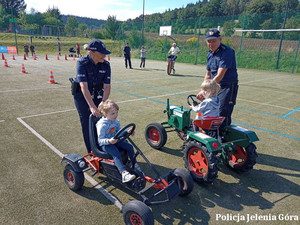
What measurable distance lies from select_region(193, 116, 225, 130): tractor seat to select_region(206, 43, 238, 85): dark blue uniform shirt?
0.89 m

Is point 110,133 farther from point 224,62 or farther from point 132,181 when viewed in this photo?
point 224,62

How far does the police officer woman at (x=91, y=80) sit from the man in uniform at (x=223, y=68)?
1895 millimetres

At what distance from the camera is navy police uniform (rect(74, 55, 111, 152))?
11.1 ft

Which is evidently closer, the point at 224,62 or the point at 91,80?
the point at 91,80

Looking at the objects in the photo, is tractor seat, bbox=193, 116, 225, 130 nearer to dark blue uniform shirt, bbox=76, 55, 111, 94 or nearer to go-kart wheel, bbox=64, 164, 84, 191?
dark blue uniform shirt, bbox=76, 55, 111, 94

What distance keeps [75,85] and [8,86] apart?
7866 millimetres

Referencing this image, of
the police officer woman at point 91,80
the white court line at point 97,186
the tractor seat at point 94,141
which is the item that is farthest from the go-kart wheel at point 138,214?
the police officer woman at point 91,80

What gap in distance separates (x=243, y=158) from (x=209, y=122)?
0.97 m

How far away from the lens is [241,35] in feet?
71.8

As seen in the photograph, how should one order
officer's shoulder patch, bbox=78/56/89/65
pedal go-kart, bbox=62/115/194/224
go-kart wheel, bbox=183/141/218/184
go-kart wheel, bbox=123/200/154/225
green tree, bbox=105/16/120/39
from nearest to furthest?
go-kart wheel, bbox=123/200/154/225 < pedal go-kart, bbox=62/115/194/224 < go-kart wheel, bbox=183/141/218/184 < officer's shoulder patch, bbox=78/56/89/65 < green tree, bbox=105/16/120/39

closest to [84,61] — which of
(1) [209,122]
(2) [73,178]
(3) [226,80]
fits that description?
(2) [73,178]

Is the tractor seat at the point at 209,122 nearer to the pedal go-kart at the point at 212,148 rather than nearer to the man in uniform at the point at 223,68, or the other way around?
the pedal go-kart at the point at 212,148

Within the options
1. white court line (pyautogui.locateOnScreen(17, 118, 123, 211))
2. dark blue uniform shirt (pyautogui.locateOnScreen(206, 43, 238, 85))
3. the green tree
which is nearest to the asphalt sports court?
white court line (pyautogui.locateOnScreen(17, 118, 123, 211))

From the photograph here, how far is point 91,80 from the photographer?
11.6ft
